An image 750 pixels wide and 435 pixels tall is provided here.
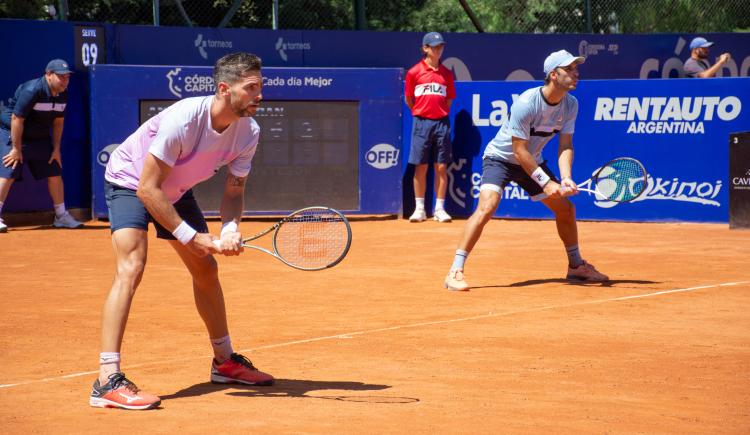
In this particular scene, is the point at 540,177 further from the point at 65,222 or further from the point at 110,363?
the point at 65,222

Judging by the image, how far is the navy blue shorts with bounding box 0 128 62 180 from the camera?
13.5 m

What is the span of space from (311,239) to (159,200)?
1.15 metres

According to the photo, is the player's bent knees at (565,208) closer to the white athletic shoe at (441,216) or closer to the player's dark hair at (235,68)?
the player's dark hair at (235,68)

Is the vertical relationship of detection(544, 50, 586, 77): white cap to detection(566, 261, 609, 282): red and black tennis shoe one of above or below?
above

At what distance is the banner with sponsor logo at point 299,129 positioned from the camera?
1432cm

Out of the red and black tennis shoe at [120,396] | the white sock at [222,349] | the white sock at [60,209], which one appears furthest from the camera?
the white sock at [60,209]

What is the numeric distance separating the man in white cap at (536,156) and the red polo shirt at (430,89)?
5.10m

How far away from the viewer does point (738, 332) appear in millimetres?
7410

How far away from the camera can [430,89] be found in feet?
47.6

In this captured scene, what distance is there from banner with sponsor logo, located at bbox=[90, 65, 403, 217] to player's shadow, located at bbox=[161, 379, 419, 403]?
8.42m

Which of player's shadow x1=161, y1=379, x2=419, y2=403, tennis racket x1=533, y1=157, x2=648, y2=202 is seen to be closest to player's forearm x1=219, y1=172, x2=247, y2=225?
player's shadow x1=161, y1=379, x2=419, y2=403

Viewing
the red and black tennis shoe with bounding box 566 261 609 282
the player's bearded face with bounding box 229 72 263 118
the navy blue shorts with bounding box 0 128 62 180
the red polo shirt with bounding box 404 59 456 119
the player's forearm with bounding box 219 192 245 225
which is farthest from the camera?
the red polo shirt with bounding box 404 59 456 119

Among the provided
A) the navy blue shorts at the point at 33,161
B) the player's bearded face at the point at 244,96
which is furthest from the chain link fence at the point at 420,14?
the player's bearded face at the point at 244,96

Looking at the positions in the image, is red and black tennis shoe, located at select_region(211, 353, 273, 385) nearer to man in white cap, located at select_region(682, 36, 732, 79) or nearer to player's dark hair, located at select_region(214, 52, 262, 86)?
player's dark hair, located at select_region(214, 52, 262, 86)
